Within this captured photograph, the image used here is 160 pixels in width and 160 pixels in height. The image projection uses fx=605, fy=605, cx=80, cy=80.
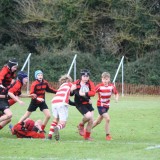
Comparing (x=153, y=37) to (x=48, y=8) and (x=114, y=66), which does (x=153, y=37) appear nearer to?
(x=114, y=66)

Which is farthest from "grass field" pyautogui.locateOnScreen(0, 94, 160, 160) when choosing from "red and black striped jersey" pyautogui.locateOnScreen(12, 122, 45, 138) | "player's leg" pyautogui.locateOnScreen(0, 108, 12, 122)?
"player's leg" pyautogui.locateOnScreen(0, 108, 12, 122)

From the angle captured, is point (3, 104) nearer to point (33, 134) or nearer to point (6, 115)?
point (6, 115)

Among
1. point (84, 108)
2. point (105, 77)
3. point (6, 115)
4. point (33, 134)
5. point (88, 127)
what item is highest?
point (105, 77)

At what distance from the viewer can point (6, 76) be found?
54.5 feet

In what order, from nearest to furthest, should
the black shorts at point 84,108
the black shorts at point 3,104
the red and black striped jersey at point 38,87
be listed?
the black shorts at point 3,104 < the black shorts at point 84,108 < the red and black striped jersey at point 38,87

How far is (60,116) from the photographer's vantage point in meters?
15.1

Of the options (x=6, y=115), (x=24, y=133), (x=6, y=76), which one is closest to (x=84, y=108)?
(x=24, y=133)

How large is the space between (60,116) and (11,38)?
110ft

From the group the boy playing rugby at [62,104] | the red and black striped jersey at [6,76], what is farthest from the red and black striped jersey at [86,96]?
the red and black striped jersey at [6,76]

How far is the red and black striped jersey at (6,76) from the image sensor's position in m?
16.5

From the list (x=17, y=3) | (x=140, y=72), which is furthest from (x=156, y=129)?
(x=17, y=3)

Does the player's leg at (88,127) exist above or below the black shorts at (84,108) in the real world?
below

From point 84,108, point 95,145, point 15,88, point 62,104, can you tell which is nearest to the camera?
point 95,145

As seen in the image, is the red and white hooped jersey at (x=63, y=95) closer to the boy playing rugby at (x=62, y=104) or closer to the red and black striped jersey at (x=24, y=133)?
the boy playing rugby at (x=62, y=104)
